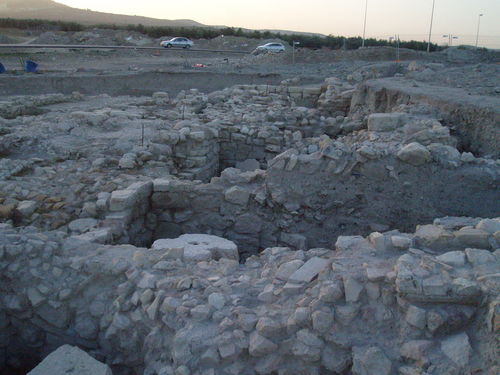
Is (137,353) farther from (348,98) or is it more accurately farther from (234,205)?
(348,98)

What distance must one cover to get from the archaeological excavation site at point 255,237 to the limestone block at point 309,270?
14 mm

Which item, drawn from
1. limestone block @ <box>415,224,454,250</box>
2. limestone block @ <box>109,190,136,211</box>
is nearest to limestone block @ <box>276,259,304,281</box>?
limestone block @ <box>415,224,454,250</box>

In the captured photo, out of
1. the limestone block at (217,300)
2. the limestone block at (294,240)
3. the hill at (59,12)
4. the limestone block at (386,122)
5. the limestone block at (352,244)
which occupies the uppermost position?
the hill at (59,12)

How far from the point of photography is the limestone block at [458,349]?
7.36ft

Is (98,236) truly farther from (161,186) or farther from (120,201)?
(161,186)

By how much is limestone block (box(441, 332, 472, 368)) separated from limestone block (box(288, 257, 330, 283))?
872 millimetres

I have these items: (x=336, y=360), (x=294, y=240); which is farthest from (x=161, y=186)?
(x=336, y=360)

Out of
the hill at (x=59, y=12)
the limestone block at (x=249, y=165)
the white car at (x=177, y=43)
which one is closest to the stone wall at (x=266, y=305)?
the limestone block at (x=249, y=165)

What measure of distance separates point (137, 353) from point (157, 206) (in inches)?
101

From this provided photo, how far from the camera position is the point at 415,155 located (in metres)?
4.82

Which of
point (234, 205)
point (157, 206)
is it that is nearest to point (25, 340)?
point (157, 206)

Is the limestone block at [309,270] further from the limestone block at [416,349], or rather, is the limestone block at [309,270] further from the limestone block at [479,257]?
the limestone block at [479,257]

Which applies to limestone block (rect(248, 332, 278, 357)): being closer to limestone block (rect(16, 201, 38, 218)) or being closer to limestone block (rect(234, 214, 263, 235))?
limestone block (rect(234, 214, 263, 235))

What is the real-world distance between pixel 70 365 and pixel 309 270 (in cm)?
168
